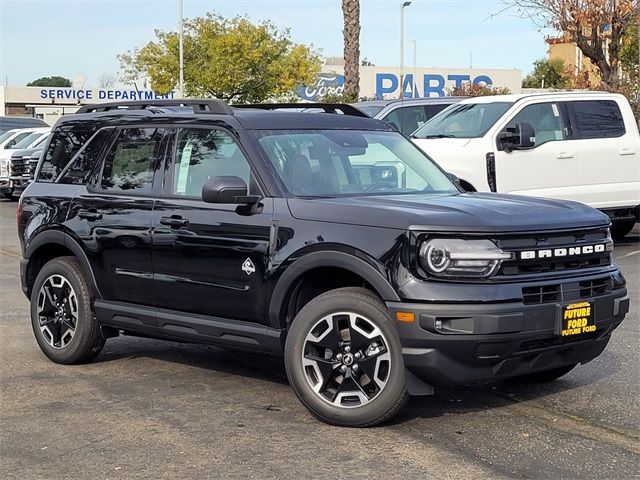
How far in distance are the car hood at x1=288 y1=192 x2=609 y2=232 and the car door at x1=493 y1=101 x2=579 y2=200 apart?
23.8 ft

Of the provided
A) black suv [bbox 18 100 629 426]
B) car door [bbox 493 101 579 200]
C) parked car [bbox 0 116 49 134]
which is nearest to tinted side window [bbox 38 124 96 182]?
black suv [bbox 18 100 629 426]

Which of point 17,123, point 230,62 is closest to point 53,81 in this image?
point 230,62

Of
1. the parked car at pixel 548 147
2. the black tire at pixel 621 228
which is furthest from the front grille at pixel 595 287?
the black tire at pixel 621 228

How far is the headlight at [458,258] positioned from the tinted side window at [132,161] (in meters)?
2.31

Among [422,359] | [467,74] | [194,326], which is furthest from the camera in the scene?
[467,74]

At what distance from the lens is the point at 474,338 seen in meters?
5.56

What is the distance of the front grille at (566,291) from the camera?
18.8ft

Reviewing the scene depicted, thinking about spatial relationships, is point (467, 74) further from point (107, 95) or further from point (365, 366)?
point (365, 366)

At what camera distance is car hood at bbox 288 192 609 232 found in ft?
18.8

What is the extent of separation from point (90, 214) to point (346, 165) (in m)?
1.85

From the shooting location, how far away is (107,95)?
7031cm

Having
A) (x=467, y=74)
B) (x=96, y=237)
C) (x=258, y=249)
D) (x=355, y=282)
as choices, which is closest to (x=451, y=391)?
(x=355, y=282)

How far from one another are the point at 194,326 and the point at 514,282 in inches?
82.3

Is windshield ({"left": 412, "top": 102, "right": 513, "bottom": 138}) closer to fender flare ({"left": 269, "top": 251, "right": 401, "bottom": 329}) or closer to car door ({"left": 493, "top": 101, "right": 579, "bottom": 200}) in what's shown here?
car door ({"left": 493, "top": 101, "right": 579, "bottom": 200})
